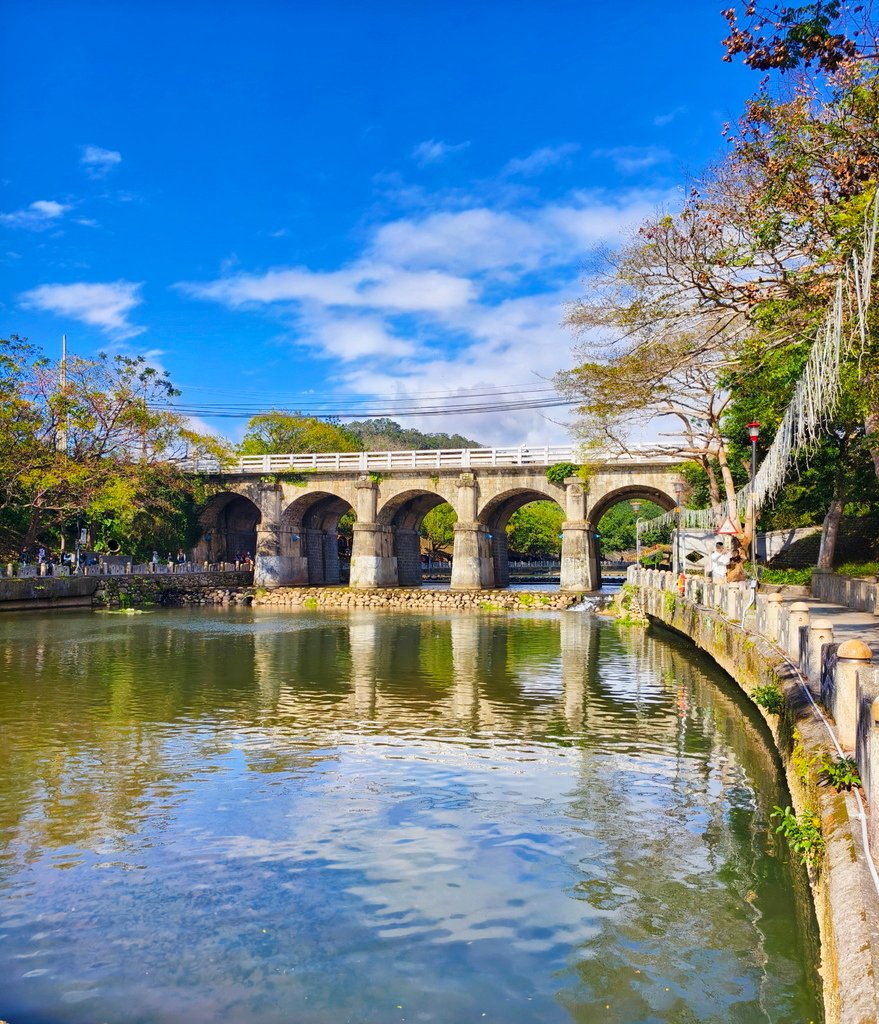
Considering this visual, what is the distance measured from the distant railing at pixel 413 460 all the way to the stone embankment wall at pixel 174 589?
6.74 meters

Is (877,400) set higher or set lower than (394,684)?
higher

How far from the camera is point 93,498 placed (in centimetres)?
4038

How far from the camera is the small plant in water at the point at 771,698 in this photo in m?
9.50

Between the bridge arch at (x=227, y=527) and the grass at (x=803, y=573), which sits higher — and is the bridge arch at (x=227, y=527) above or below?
above

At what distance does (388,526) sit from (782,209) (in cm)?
4185

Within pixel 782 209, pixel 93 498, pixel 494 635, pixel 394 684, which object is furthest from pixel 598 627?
pixel 93 498

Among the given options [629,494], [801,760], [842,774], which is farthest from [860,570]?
[629,494]

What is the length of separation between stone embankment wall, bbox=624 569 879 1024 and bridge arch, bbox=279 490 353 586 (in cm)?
4132

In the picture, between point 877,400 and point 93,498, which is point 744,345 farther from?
point 93,498

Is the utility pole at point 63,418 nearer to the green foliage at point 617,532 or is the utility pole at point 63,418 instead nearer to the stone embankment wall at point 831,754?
the stone embankment wall at point 831,754

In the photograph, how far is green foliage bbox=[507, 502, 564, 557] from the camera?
83250 millimetres

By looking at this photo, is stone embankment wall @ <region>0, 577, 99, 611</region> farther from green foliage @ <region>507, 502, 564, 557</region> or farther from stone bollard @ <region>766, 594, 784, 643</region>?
green foliage @ <region>507, 502, 564, 557</region>

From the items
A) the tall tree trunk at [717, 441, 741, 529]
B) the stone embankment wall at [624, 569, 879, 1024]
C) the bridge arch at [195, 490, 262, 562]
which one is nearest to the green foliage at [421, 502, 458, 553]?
the bridge arch at [195, 490, 262, 562]

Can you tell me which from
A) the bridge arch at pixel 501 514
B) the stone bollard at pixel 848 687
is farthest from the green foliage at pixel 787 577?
the stone bollard at pixel 848 687
